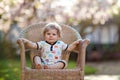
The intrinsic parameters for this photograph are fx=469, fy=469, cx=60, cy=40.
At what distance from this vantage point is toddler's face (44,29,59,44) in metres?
5.34

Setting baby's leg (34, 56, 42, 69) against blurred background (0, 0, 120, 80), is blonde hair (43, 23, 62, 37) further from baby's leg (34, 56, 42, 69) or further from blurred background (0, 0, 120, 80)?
blurred background (0, 0, 120, 80)

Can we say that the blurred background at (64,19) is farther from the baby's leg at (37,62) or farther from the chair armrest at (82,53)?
the chair armrest at (82,53)

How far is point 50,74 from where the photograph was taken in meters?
4.97

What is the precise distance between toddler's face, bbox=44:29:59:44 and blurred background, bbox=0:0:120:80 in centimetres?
103

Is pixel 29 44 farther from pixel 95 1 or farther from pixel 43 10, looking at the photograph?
pixel 95 1

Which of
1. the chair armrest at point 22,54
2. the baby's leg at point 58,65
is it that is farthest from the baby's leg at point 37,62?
the chair armrest at point 22,54

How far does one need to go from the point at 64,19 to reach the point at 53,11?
196 cm

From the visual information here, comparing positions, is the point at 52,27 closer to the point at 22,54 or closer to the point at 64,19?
the point at 22,54

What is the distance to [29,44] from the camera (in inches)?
207

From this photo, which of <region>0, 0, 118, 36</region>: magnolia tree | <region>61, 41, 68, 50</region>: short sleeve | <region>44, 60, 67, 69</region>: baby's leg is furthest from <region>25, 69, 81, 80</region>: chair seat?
<region>0, 0, 118, 36</region>: magnolia tree

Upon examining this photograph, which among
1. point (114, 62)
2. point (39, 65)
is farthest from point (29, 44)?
point (114, 62)

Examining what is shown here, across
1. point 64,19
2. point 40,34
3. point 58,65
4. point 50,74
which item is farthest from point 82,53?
point 64,19

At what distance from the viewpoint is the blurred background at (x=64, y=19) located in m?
9.05

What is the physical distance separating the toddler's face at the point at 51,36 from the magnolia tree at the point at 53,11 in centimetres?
220
